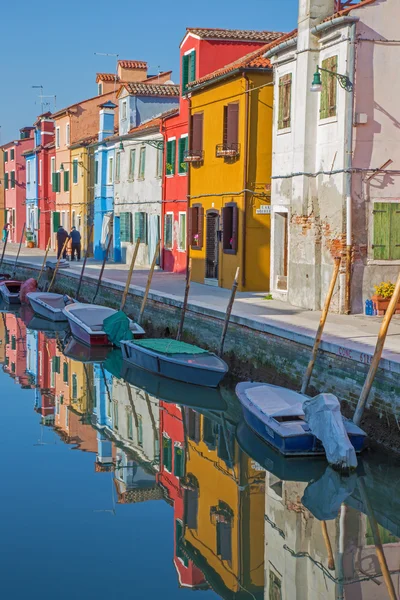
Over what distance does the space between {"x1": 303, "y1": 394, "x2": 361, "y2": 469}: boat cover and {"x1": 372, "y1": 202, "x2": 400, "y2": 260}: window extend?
7.14m

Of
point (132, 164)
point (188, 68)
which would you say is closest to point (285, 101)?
point (188, 68)

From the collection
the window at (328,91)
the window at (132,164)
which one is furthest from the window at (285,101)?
the window at (132,164)

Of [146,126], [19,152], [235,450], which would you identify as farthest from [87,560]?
[19,152]

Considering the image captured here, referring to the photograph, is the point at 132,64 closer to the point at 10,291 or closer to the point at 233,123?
the point at 10,291

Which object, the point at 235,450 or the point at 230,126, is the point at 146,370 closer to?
the point at 235,450

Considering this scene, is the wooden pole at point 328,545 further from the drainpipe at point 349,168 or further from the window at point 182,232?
the window at point 182,232

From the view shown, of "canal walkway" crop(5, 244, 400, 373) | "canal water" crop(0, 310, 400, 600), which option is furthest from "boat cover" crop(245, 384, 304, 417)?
"canal walkway" crop(5, 244, 400, 373)

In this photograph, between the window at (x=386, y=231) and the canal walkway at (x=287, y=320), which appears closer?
the canal walkway at (x=287, y=320)

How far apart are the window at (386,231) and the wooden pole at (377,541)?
25.8 ft

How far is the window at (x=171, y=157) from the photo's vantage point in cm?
3155

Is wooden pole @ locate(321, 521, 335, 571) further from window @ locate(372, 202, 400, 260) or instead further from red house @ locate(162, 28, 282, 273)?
red house @ locate(162, 28, 282, 273)

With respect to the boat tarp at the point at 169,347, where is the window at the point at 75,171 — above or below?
above

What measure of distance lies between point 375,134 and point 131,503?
34.3ft

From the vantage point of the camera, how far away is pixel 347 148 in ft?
61.9
